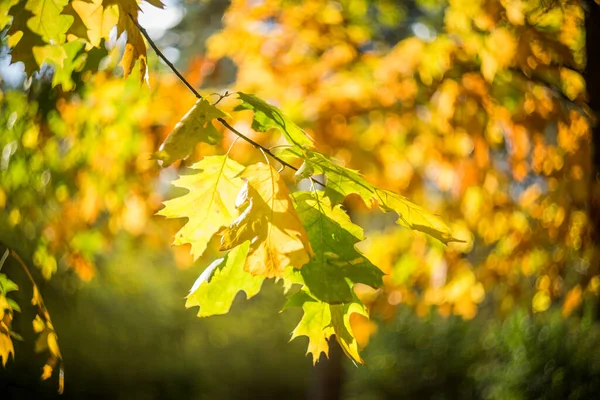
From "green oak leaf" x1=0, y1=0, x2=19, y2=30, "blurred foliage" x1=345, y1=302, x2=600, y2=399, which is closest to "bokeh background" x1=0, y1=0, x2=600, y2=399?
"blurred foliage" x1=345, y1=302, x2=600, y2=399

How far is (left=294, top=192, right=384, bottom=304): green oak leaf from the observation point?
3.44 feet

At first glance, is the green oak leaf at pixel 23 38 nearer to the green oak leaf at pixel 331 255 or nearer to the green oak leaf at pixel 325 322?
the green oak leaf at pixel 331 255

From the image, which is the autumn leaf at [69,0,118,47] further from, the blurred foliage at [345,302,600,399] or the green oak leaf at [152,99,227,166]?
the blurred foliage at [345,302,600,399]

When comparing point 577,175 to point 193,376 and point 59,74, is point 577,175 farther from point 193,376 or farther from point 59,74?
point 193,376

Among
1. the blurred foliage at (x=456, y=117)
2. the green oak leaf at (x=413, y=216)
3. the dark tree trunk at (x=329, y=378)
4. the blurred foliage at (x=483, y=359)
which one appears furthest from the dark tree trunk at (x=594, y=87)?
the blurred foliage at (x=483, y=359)

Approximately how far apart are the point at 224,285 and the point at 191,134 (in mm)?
320

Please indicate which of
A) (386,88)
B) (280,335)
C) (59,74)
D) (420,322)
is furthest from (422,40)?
(280,335)

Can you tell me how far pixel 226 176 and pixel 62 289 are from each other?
7.44 m

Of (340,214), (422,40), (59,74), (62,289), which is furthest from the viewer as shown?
(62,289)

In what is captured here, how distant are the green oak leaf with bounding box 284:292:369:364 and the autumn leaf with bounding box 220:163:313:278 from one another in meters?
0.16

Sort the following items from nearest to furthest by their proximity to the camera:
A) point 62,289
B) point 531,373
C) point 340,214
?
point 340,214 < point 531,373 < point 62,289

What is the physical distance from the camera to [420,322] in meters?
8.59

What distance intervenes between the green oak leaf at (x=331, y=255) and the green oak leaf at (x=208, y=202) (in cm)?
16

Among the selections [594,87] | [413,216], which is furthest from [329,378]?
[413,216]
